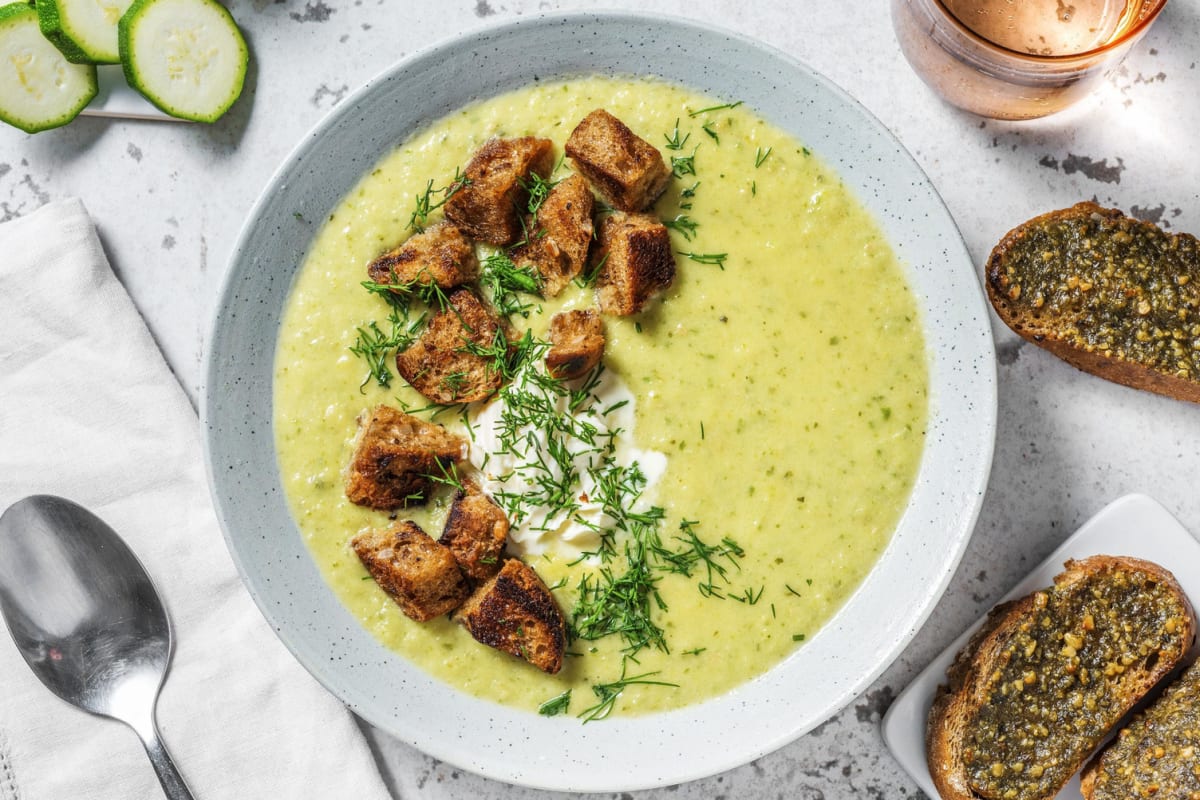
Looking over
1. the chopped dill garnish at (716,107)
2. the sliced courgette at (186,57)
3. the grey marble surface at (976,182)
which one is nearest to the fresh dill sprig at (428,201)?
the grey marble surface at (976,182)

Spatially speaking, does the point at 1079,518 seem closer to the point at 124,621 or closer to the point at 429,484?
the point at 429,484

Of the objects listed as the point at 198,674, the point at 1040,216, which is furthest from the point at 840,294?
the point at 198,674

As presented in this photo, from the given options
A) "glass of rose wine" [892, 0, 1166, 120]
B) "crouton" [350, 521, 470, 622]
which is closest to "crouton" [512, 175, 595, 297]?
"crouton" [350, 521, 470, 622]

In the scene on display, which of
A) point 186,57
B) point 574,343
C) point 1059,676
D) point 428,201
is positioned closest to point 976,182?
point 574,343

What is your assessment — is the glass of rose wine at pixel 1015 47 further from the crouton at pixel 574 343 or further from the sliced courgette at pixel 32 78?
the sliced courgette at pixel 32 78

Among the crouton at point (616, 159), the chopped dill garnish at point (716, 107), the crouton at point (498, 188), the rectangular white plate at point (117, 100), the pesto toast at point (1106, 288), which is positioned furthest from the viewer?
the rectangular white plate at point (117, 100)

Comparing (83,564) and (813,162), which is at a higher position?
(813,162)

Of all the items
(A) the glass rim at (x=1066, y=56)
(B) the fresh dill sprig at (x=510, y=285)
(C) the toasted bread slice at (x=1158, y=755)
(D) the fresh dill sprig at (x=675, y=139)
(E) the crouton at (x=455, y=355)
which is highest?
(A) the glass rim at (x=1066, y=56)
